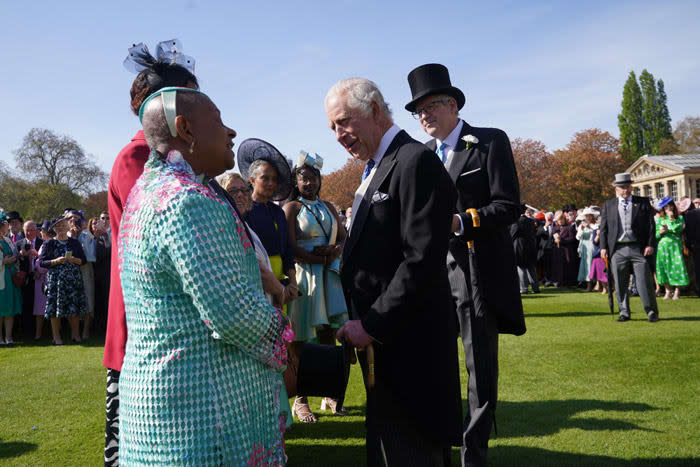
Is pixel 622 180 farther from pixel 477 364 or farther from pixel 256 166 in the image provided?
pixel 477 364

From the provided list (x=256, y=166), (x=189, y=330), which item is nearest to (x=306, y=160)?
(x=256, y=166)

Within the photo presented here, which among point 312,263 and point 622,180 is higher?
point 622,180

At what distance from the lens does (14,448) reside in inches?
191

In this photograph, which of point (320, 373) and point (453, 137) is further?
point (453, 137)

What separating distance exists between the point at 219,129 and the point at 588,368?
20.0 ft

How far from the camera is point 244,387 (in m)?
1.74

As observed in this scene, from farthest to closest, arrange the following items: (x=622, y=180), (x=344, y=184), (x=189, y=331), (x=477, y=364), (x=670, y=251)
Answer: (x=344, y=184) → (x=670, y=251) → (x=622, y=180) → (x=477, y=364) → (x=189, y=331)

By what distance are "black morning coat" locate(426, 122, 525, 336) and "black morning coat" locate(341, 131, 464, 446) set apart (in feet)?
3.93

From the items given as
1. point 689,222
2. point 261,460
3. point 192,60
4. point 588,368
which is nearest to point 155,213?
point 261,460

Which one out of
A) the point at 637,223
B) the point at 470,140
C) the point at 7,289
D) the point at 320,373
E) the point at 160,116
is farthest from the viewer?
the point at 7,289

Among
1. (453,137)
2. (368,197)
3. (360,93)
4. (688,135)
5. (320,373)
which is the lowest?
(320,373)

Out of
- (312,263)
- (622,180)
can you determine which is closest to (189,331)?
(312,263)

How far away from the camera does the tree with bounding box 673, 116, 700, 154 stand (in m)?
77.6

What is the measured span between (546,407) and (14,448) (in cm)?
491
